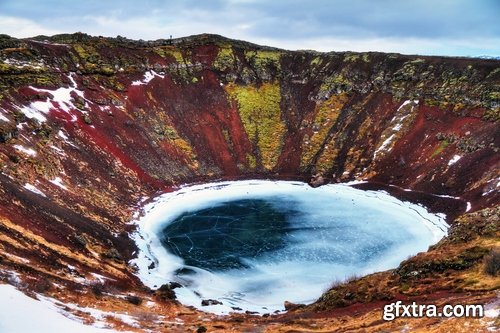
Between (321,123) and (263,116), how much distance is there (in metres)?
11.9

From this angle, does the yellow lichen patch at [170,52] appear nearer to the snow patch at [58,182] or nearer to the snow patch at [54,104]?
the snow patch at [54,104]

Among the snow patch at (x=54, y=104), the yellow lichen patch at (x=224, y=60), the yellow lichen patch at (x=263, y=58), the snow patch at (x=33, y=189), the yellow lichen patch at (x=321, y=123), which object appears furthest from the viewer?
the yellow lichen patch at (x=263, y=58)

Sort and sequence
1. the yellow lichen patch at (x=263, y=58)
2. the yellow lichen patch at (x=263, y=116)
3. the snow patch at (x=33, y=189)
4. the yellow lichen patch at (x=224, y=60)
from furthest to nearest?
the yellow lichen patch at (x=263, y=58)
the yellow lichen patch at (x=224, y=60)
the yellow lichen patch at (x=263, y=116)
the snow patch at (x=33, y=189)

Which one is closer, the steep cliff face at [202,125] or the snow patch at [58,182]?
the steep cliff face at [202,125]

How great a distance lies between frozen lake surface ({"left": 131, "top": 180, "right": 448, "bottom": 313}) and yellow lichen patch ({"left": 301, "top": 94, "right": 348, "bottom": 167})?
A: 10.8 m

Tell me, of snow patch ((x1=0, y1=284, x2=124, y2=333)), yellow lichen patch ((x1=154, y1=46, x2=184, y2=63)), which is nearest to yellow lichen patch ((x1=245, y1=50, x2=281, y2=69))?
yellow lichen patch ((x1=154, y1=46, x2=184, y2=63))

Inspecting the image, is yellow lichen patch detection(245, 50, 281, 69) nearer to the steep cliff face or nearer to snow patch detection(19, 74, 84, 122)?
the steep cliff face

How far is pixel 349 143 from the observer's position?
81.7 m

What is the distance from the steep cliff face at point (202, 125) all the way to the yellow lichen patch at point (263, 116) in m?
0.31

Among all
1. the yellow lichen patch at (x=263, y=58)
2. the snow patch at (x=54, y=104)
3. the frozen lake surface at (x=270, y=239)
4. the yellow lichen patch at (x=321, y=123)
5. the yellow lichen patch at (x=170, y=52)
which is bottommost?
the frozen lake surface at (x=270, y=239)

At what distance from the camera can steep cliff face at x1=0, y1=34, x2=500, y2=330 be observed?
167ft

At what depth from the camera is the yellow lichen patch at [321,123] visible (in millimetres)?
82688

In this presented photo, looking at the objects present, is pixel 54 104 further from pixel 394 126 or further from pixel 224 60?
pixel 394 126

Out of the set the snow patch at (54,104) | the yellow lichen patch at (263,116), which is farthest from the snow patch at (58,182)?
the yellow lichen patch at (263,116)
